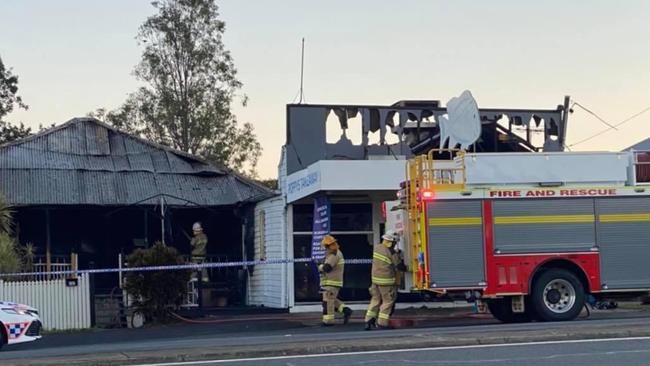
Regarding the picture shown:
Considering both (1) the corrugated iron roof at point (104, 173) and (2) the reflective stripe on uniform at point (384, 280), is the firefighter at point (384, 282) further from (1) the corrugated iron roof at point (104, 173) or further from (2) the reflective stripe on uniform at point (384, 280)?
(1) the corrugated iron roof at point (104, 173)

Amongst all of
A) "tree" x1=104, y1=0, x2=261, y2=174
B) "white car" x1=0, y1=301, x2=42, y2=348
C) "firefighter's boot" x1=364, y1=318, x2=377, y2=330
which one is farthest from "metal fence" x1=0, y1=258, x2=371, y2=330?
"tree" x1=104, y1=0, x2=261, y2=174

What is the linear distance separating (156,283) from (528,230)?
7.50 meters

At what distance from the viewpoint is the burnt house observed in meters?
22.9

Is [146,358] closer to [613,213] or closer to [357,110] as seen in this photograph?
[613,213]

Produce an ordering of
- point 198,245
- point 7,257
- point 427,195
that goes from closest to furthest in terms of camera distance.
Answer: point 427,195 → point 7,257 → point 198,245

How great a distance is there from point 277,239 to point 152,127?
852 inches

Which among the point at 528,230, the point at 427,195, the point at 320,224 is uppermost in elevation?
the point at 427,195

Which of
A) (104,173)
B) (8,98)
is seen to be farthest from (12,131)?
(104,173)

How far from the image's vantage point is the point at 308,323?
1756 centimetres

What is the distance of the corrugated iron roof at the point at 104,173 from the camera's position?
22719mm

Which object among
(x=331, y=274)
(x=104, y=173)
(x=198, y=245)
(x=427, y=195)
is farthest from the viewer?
(x=104, y=173)

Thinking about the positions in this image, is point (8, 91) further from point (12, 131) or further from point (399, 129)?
point (399, 129)

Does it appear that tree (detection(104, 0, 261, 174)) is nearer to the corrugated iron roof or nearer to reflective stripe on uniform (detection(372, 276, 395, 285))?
the corrugated iron roof

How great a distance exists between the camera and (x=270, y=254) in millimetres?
21594
